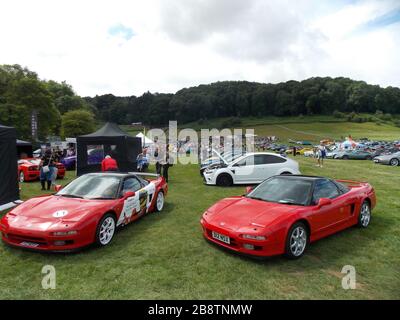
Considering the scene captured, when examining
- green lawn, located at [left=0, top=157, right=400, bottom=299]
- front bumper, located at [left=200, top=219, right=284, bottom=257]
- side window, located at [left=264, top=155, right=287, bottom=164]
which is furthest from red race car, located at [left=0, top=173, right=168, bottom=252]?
side window, located at [left=264, top=155, right=287, bottom=164]

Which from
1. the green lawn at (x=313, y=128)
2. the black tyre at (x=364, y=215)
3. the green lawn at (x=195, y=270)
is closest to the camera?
the green lawn at (x=195, y=270)

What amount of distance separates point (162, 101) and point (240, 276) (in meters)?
116

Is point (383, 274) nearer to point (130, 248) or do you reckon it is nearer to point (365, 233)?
point (365, 233)

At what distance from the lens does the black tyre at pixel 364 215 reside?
6.33 m

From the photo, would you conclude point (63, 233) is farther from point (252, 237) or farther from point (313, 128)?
point (313, 128)

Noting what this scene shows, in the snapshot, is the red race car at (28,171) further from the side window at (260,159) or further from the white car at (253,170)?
the side window at (260,159)

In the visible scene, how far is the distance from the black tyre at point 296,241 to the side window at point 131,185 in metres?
3.44

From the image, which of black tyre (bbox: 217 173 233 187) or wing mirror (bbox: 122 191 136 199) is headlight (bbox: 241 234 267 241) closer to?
wing mirror (bbox: 122 191 136 199)

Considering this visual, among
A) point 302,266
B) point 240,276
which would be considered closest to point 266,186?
point 302,266

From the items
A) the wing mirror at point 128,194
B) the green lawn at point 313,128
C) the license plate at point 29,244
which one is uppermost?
the green lawn at point 313,128

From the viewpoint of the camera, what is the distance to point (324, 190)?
5723mm

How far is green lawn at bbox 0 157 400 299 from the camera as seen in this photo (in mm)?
3754

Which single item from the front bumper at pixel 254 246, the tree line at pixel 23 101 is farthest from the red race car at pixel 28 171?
the tree line at pixel 23 101

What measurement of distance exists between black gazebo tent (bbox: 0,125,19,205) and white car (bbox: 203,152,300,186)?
6903 millimetres
